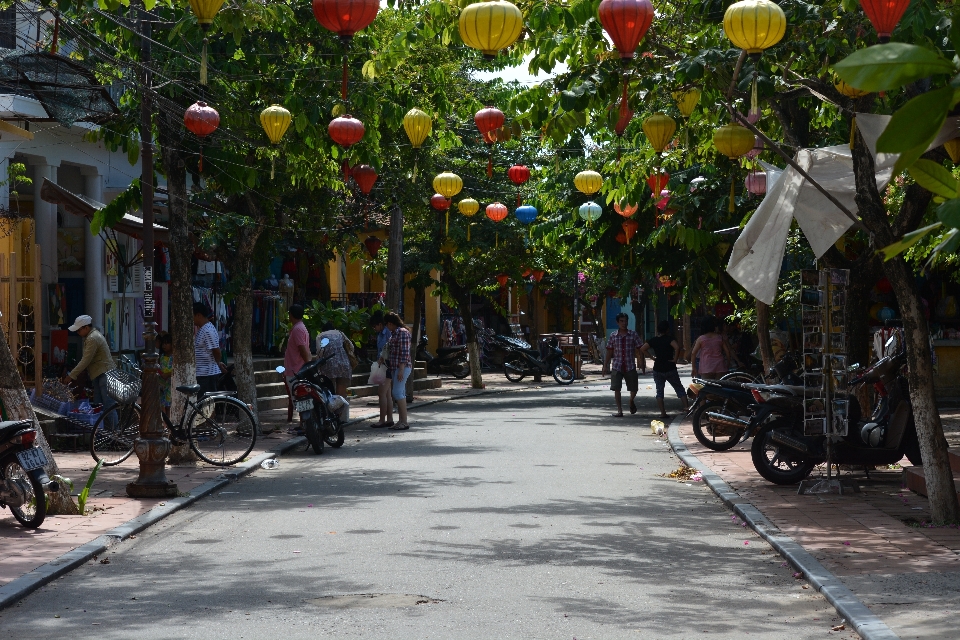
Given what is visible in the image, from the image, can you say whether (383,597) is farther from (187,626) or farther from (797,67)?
(797,67)

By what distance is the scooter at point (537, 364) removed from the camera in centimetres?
3594

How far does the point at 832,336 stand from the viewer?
11406 mm

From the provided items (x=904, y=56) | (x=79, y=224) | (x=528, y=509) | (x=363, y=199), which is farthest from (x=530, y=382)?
(x=904, y=56)

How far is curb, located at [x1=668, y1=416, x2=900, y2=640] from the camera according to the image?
5.95 m

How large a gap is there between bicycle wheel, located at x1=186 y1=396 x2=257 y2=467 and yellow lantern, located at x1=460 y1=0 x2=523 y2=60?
22.4 feet

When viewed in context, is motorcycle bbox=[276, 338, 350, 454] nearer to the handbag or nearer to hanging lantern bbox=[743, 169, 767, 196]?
the handbag

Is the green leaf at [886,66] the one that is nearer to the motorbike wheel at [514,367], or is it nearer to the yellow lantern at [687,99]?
the yellow lantern at [687,99]

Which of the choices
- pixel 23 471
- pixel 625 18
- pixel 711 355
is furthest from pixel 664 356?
pixel 23 471

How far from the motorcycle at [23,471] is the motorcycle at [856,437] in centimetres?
671

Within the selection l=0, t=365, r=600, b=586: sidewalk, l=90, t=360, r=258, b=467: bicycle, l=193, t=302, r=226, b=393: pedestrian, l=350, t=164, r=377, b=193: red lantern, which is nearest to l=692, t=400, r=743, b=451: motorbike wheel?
l=0, t=365, r=600, b=586: sidewalk

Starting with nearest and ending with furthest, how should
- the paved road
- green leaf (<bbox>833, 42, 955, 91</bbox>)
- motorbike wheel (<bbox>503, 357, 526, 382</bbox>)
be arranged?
green leaf (<bbox>833, 42, 955, 91</bbox>) < the paved road < motorbike wheel (<bbox>503, 357, 526, 382</bbox>)

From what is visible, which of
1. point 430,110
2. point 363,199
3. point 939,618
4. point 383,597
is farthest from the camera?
point 363,199

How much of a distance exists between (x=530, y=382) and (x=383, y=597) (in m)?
30.8

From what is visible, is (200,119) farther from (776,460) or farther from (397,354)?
(397,354)
